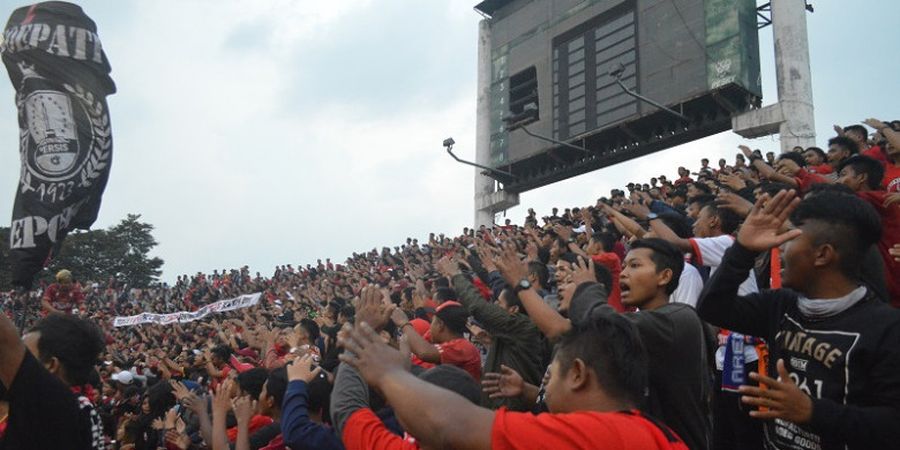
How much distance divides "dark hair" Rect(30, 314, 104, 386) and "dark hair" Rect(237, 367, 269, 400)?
176cm

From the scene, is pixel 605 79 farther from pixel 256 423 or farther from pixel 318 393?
pixel 318 393

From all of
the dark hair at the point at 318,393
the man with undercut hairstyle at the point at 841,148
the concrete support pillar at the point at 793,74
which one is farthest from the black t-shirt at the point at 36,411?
the concrete support pillar at the point at 793,74

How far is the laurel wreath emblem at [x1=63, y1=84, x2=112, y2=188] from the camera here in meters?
7.67

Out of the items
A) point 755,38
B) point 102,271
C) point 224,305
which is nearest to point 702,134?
point 755,38

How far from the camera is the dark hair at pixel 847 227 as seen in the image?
7.62 ft

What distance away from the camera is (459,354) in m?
4.48

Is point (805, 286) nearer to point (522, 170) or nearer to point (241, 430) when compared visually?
point (241, 430)

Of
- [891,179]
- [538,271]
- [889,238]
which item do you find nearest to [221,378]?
[538,271]

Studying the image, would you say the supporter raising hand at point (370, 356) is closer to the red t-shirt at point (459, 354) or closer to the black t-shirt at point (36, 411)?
the black t-shirt at point (36, 411)

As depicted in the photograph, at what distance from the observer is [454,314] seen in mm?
4723

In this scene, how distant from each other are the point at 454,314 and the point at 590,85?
53.2 ft

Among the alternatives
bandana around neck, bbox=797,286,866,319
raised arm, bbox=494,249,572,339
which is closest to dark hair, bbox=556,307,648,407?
bandana around neck, bbox=797,286,866,319

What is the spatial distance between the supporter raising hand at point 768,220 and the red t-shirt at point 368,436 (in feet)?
4.31

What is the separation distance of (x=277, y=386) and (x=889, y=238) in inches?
141
